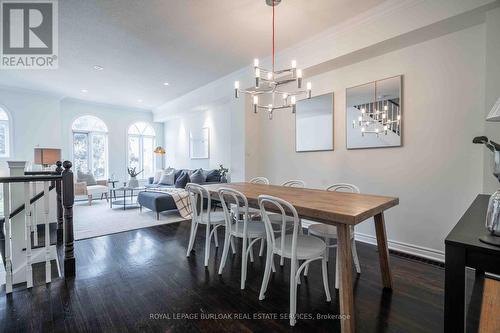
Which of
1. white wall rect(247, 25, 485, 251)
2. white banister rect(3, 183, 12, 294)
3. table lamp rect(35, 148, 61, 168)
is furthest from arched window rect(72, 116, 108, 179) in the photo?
white wall rect(247, 25, 485, 251)

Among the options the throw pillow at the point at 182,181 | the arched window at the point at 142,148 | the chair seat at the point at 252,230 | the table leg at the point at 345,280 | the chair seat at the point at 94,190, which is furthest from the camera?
the arched window at the point at 142,148

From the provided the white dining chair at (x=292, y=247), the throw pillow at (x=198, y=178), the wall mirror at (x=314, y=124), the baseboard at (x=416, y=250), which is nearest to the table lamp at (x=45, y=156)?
the throw pillow at (x=198, y=178)

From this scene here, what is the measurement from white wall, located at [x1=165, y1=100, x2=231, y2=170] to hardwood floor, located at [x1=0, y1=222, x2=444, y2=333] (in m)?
3.87

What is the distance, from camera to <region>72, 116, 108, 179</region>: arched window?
717 centimetres

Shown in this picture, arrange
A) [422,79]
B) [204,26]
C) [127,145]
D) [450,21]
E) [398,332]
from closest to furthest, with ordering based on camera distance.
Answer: [398,332] → [450,21] → [422,79] → [204,26] → [127,145]

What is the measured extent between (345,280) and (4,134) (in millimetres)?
7994

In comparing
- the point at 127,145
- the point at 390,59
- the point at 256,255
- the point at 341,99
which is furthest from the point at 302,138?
the point at 127,145

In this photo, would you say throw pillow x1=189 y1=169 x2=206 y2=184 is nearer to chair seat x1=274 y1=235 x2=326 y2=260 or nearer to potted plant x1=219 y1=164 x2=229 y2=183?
potted plant x1=219 y1=164 x2=229 y2=183

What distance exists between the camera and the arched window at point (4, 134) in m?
5.82

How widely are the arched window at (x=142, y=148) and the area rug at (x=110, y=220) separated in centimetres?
247

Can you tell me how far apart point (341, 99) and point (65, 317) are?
13.0ft

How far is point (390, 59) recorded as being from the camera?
3.13 metres

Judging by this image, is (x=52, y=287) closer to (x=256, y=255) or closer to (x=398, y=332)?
(x=256, y=255)

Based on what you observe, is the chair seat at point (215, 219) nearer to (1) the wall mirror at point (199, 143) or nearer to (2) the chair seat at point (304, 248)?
(2) the chair seat at point (304, 248)
